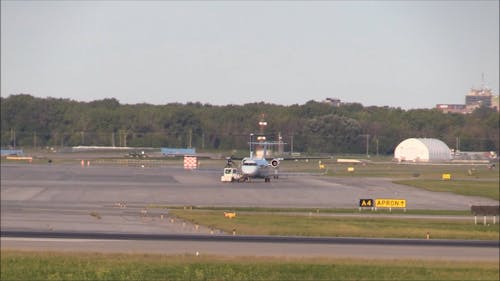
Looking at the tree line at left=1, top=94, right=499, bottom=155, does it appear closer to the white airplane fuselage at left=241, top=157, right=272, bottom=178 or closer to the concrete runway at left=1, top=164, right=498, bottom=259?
the white airplane fuselage at left=241, top=157, right=272, bottom=178

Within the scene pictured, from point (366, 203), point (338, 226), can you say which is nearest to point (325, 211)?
point (366, 203)

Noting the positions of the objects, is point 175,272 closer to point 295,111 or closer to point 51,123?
point 295,111

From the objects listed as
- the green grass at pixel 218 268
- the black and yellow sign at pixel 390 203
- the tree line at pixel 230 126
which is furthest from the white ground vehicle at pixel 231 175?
the black and yellow sign at pixel 390 203

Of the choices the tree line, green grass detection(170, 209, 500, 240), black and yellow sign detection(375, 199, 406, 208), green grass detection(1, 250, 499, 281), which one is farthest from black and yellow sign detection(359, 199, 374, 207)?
green grass detection(1, 250, 499, 281)

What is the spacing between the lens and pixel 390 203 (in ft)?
228

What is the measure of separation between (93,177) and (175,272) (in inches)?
1857

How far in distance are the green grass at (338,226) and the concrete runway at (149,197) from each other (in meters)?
2.31

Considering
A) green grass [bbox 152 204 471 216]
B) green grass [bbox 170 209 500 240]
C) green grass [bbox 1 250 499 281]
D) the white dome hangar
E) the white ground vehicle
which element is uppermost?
the white dome hangar

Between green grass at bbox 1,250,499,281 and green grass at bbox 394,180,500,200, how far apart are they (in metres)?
41.9

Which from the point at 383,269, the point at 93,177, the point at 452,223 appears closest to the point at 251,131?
the point at 383,269

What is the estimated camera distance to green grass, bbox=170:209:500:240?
196 feet

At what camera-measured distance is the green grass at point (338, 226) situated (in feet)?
196

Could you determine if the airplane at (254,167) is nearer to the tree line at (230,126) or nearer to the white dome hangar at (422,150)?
the tree line at (230,126)

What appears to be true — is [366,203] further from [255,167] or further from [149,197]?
[255,167]
